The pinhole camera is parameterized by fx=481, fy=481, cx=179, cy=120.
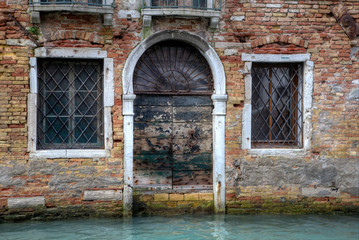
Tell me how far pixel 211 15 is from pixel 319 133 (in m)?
2.46

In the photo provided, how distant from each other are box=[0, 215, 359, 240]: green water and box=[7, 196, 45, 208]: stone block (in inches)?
10.3

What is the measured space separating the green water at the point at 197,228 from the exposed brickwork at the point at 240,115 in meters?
0.31

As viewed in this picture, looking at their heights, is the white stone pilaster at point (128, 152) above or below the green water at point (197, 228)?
above

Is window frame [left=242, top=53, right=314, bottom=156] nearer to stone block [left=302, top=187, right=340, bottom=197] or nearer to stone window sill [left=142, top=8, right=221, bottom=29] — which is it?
stone block [left=302, top=187, right=340, bottom=197]

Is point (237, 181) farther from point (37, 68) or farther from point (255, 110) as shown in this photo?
point (37, 68)

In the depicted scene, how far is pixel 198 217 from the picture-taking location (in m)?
7.10

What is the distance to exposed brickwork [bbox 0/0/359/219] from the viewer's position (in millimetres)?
6957

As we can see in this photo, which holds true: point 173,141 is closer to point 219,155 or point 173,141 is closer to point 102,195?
point 219,155

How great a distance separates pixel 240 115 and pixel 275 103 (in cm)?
63

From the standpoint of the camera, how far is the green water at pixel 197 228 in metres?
6.08

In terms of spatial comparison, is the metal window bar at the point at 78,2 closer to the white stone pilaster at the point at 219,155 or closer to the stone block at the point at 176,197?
the white stone pilaster at the point at 219,155

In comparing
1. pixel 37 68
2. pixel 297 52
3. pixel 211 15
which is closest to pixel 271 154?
pixel 297 52

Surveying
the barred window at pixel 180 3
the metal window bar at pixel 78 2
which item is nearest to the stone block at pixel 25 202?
the metal window bar at pixel 78 2

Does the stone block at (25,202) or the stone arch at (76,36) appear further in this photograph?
the stone arch at (76,36)
